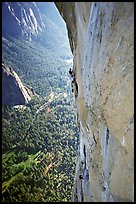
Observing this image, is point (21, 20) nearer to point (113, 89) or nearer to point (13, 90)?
point (13, 90)

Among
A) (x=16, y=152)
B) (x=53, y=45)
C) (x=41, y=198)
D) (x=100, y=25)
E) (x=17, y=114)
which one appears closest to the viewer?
(x=100, y=25)

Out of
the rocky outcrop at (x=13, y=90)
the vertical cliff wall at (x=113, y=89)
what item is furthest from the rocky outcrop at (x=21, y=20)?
the vertical cliff wall at (x=113, y=89)

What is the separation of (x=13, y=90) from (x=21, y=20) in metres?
22.5

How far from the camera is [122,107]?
2.15 m

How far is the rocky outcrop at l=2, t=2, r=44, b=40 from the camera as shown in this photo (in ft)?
153

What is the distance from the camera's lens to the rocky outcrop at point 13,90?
34938mm

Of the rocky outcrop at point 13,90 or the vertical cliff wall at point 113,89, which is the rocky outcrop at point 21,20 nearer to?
the rocky outcrop at point 13,90

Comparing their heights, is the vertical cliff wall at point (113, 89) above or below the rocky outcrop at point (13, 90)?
below

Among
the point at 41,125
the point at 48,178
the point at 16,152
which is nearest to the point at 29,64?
the point at 41,125

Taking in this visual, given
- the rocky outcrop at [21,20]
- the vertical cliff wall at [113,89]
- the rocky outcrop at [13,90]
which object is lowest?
the vertical cliff wall at [113,89]

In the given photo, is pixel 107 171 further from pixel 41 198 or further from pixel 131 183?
pixel 41 198

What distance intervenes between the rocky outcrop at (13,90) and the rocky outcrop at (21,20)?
11991mm

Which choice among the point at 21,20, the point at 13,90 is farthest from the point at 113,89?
the point at 21,20

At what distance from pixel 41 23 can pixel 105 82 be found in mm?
52555
